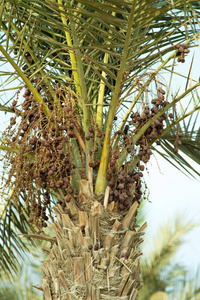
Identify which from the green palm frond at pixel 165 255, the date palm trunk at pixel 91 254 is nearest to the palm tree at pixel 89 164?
the date palm trunk at pixel 91 254

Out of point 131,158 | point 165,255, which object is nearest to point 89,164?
point 131,158

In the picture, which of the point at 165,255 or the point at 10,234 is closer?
the point at 10,234

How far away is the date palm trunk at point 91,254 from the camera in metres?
2.26

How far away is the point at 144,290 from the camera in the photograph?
6906 millimetres

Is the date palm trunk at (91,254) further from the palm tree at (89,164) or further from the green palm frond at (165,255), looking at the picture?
the green palm frond at (165,255)

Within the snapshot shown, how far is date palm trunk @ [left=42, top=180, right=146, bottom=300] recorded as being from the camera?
7.43ft

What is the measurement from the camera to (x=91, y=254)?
2326 millimetres

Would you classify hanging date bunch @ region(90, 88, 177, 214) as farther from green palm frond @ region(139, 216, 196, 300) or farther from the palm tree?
green palm frond @ region(139, 216, 196, 300)

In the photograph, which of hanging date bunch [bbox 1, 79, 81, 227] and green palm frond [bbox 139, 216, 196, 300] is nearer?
hanging date bunch [bbox 1, 79, 81, 227]

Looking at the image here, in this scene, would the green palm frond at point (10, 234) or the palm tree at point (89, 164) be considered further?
the green palm frond at point (10, 234)

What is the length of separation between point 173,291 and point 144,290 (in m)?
0.49

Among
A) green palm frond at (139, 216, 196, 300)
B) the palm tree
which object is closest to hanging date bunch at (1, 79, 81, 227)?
the palm tree

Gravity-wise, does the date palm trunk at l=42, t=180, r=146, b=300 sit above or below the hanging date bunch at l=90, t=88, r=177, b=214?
below

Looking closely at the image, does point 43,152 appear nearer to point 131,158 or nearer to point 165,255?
point 131,158
